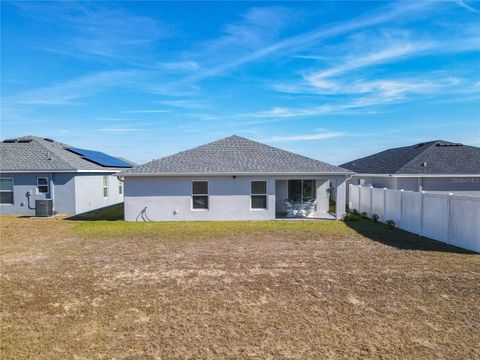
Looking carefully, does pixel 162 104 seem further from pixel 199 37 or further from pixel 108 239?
pixel 108 239

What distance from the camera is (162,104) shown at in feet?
79.6

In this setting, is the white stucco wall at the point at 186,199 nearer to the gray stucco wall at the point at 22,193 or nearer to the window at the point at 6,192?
the gray stucco wall at the point at 22,193

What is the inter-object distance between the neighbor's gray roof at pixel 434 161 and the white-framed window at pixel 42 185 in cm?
2156

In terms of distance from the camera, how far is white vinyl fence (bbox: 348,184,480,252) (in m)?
10.3

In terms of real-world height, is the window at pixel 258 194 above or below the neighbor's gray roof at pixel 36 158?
below

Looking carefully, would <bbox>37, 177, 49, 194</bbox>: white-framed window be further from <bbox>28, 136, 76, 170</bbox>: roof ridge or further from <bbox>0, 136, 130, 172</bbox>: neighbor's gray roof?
<bbox>28, 136, 76, 170</bbox>: roof ridge

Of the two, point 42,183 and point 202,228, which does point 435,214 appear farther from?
point 42,183

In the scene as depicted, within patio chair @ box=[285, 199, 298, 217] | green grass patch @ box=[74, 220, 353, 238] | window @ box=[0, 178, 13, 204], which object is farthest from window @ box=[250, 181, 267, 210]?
window @ box=[0, 178, 13, 204]

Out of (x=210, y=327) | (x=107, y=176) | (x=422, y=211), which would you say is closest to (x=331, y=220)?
(x=422, y=211)

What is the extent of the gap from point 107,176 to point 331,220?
653 inches

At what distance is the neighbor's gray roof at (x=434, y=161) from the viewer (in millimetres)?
19766

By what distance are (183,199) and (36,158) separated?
1111 cm

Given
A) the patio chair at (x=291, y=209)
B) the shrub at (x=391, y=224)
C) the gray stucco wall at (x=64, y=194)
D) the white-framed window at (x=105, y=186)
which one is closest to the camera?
the shrub at (x=391, y=224)

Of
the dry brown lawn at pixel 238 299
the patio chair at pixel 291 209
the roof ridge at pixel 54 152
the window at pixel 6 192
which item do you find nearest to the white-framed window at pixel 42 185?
the roof ridge at pixel 54 152
